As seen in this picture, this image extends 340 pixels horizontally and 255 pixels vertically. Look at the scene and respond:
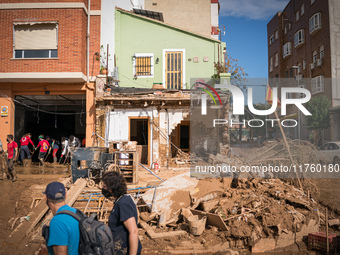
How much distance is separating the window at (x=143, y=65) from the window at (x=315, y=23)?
21.3m

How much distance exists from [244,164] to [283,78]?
33691 millimetres

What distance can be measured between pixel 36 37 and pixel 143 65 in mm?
6036

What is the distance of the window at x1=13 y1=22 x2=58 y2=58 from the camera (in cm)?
1476

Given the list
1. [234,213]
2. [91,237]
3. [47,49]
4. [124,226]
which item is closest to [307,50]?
[47,49]

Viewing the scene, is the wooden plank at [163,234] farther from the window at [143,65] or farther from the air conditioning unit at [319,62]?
the air conditioning unit at [319,62]

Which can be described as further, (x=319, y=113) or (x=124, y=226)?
(x=319, y=113)

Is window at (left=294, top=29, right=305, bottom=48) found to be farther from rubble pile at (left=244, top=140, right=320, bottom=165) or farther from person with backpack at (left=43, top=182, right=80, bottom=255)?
person with backpack at (left=43, top=182, right=80, bottom=255)

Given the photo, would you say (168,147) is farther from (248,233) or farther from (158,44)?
(248,233)

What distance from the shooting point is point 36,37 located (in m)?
14.8

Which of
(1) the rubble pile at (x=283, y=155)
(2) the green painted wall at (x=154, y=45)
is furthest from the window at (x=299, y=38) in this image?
(1) the rubble pile at (x=283, y=155)

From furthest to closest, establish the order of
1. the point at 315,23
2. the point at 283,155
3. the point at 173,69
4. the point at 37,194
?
the point at 315,23
the point at 173,69
the point at 283,155
the point at 37,194

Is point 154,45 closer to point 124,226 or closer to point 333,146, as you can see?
point 333,146

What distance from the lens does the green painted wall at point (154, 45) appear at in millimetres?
17484

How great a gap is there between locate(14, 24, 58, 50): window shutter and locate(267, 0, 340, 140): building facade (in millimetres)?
16438
